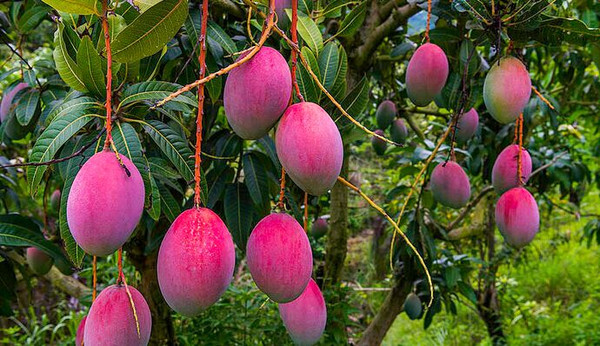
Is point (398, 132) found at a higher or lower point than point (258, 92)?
lower

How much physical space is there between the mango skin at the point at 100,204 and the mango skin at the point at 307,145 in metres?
0.14

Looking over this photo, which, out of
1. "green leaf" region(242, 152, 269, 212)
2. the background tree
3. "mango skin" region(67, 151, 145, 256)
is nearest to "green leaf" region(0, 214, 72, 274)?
the background tree

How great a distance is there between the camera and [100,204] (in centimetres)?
43

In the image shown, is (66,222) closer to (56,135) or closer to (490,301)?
(56,135)

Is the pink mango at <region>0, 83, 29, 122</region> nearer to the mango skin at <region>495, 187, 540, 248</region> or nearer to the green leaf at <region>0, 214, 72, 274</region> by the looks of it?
the green leaf at <region>0, 214, 72, 274</region>

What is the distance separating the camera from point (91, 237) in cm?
43

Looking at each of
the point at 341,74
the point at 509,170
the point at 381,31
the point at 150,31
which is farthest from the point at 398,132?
the point at 150,31

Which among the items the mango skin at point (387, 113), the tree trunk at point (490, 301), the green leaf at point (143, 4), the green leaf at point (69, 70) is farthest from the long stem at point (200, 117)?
the tree trunk at point (490, 301)

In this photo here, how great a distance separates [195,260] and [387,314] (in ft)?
4.62

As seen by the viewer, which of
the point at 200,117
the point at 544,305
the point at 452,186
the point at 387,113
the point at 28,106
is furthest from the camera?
the point at 544,305

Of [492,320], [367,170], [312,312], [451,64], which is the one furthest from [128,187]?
[367,170]

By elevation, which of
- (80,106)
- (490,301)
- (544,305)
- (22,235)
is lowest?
(544,305)

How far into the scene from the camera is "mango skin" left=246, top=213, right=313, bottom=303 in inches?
19.9

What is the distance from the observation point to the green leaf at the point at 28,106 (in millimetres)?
1040
